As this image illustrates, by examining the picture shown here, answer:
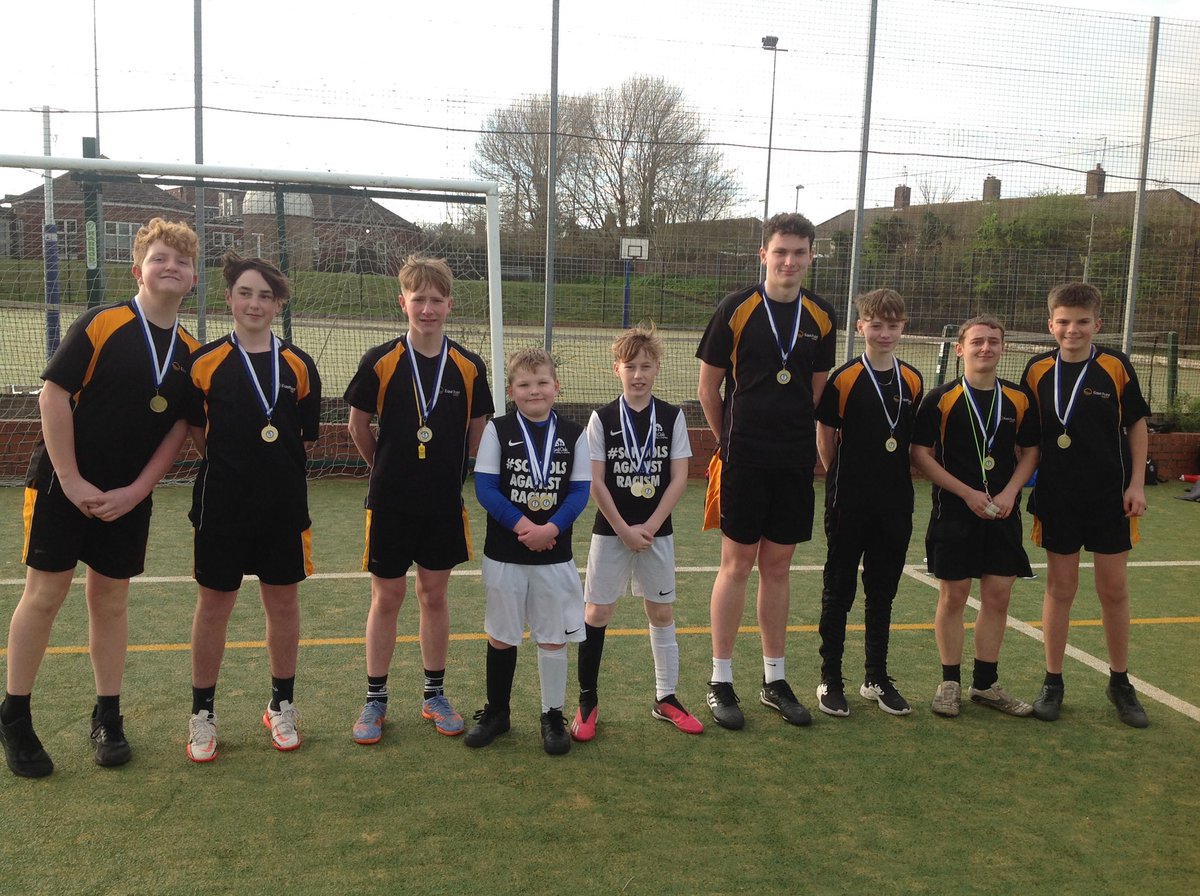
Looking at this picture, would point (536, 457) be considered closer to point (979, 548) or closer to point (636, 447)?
point (636, 447)

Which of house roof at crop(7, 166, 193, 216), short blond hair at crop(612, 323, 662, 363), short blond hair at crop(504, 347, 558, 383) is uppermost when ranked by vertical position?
house roof at crop(7, 166, 193, 216)

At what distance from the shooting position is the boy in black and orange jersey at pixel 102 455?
9.89ft

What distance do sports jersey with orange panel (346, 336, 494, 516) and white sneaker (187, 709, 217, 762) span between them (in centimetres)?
91

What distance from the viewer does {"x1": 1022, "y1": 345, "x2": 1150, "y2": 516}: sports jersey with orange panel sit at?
3816 millimetres

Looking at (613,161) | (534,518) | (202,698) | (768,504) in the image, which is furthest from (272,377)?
(613,161)

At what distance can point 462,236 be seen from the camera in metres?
8.04

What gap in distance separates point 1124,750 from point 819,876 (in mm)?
1579

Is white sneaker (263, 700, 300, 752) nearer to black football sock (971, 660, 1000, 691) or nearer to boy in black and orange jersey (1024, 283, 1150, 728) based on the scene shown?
black football sock (971, 660, 1000, 691)

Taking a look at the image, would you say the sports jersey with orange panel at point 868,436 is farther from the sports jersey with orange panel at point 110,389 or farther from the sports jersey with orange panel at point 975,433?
the sports jersey with orange panel at point 110,389

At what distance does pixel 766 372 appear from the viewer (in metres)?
3.74

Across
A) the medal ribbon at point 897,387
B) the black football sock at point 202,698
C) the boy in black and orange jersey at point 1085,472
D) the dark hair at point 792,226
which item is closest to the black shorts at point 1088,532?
the boy in black and orange jersey at point 1085,472

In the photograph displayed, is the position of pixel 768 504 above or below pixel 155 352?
below

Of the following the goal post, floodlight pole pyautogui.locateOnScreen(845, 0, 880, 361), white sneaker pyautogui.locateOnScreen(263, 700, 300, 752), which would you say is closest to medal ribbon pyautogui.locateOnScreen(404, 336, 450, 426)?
white sneaker pyautogui.locateOnScreen(263, 700, 300, 752)

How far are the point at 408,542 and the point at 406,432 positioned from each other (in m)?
0.40
